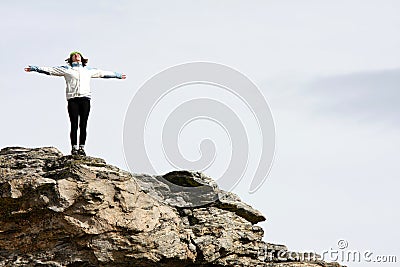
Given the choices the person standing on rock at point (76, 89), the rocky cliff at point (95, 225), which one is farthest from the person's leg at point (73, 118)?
the rocky cliff at point (95, 225)

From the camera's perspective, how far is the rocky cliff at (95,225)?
68.9 feet

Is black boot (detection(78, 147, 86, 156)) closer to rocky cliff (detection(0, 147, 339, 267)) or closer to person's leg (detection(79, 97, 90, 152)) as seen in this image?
person's leg (detection(79, 97, 90, 152))

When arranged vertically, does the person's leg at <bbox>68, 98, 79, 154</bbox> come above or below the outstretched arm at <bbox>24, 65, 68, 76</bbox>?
below

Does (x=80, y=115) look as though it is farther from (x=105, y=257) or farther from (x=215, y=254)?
(x=215, y=254)

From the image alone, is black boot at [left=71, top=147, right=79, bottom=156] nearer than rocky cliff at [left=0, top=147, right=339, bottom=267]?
No

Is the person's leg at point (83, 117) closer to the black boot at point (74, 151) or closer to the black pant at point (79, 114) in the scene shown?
the black pant at point (79, 114)

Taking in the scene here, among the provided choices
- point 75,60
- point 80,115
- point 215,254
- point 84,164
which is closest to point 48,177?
point 84,164

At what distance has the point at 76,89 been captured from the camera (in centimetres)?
2286

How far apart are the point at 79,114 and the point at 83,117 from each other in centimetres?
21

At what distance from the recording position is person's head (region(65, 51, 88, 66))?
23094mm

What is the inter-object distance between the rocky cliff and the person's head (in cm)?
316

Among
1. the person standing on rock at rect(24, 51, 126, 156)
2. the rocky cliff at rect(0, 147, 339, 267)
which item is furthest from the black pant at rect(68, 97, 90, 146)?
the rocky cliff at rect(0, 147, 339, 267)

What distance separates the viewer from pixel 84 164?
72.2 ft

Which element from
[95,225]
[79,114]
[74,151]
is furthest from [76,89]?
[95,225]
